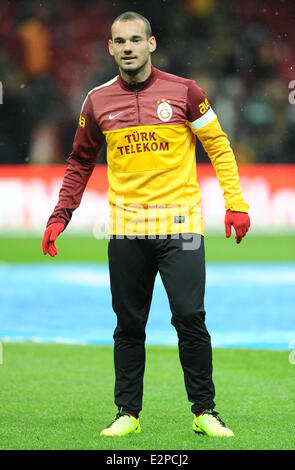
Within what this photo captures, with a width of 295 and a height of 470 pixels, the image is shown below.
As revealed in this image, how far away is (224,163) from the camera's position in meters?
4.93

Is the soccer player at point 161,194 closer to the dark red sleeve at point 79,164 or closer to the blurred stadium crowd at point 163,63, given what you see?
the dark red sleeve at point 79,164

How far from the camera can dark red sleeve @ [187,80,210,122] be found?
16.0ft

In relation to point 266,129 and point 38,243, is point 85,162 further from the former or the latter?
point 266,129

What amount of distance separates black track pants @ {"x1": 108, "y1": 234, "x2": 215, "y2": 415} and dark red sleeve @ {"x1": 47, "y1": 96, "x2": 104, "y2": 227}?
0.39 m

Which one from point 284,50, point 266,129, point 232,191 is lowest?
point 232,191

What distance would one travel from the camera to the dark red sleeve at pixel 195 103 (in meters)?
4.88

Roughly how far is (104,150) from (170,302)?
1242 cm

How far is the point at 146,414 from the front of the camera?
5.42m

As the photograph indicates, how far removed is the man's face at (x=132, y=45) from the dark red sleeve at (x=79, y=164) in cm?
35

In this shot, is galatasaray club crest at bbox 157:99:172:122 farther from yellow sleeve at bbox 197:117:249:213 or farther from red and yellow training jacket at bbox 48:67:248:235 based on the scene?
yellow sleeve at bbox 197:117:249:213

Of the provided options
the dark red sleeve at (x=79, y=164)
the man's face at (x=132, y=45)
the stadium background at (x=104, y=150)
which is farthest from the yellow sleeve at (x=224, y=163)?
the stadium background at (x=104, y=150)

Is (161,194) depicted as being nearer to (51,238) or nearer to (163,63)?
(51,238)
